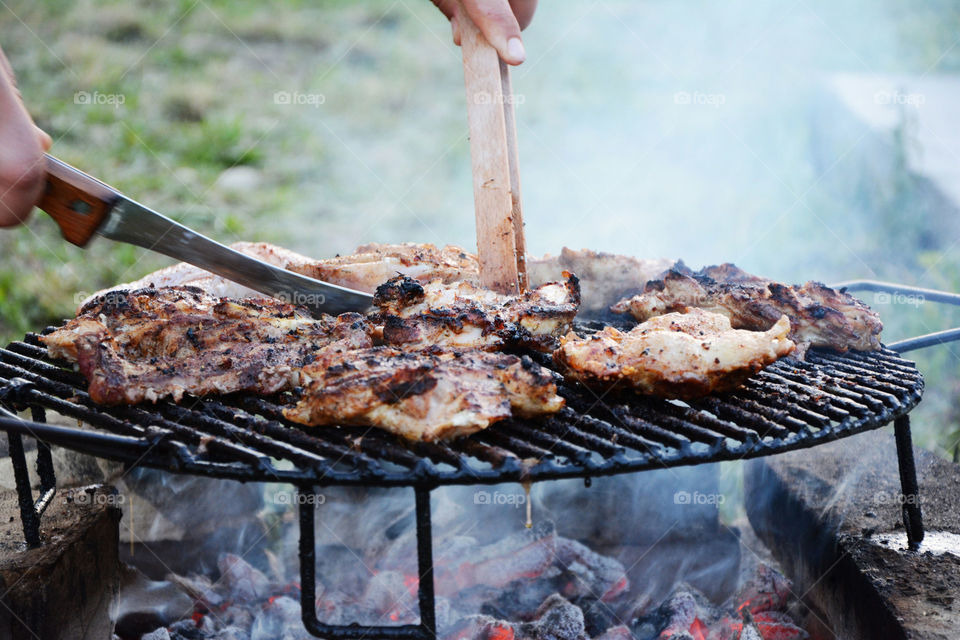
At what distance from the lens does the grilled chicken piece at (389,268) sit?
4.02 meters

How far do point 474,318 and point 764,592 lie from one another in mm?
2069

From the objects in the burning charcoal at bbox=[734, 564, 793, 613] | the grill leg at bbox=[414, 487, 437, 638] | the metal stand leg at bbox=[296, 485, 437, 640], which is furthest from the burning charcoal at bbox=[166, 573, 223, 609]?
the burning charcoal at bbox=[734, 564, 793, 613]

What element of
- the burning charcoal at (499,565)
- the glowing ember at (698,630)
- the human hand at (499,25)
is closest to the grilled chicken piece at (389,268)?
the human hand at (499,25)

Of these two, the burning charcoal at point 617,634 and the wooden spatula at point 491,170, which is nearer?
the burning charcoal at point 617,634

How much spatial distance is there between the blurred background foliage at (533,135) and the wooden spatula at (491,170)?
3.92 m

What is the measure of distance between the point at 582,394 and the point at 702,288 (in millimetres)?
1196


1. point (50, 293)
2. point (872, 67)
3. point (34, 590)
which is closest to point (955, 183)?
point (872, 67)

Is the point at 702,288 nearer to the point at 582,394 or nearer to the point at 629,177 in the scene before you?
the point at 582,394

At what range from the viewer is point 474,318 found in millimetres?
3135

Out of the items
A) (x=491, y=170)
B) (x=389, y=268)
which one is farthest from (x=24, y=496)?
(x=491, y=170)

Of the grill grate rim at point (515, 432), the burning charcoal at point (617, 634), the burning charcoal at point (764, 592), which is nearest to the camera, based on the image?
the grill grate rim at point (515, 432)

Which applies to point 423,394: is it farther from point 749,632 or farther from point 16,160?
point 749,632

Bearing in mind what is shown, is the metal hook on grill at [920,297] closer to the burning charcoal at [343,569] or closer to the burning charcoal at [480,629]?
the burning charcoal at [480,629]

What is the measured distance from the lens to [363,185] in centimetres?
960
